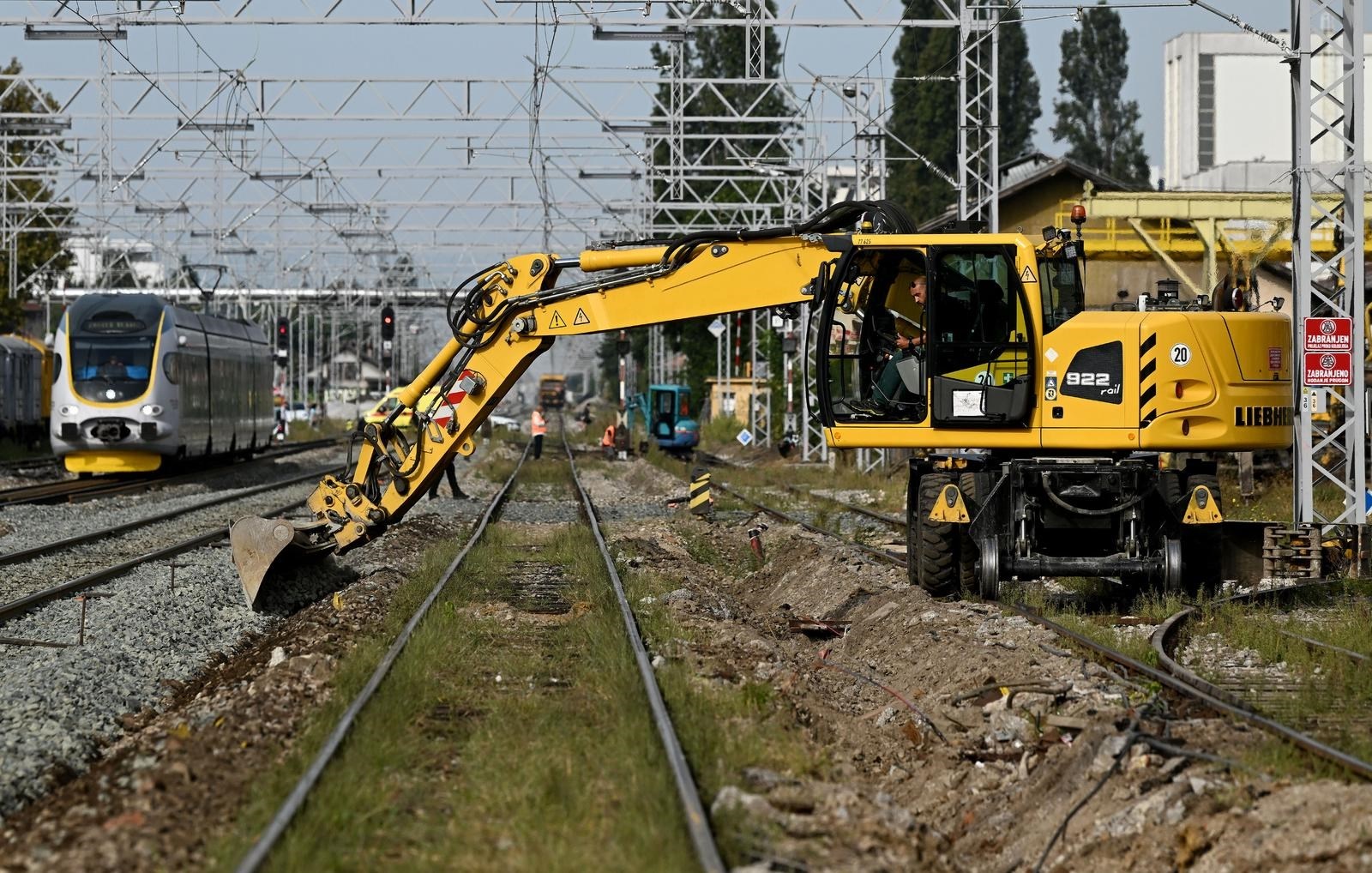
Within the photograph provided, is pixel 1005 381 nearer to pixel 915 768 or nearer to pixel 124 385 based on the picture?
A: pixel 915 768

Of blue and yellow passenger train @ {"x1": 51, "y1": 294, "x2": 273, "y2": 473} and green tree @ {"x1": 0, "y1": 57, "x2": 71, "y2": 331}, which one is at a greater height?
green tree @ {"x1": 0, "y1": 57, "x2": 71, "y2": 331}

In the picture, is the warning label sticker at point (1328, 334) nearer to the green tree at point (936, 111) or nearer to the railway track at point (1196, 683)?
the railway track at point (1196, 683)

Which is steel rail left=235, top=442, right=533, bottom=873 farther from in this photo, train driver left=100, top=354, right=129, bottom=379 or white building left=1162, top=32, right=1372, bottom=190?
white building left=1162, top=32, right=1372, bottom=190

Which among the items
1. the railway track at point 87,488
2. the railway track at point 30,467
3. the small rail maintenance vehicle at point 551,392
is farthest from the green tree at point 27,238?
the small rail maintenance vehicle at point 551,392

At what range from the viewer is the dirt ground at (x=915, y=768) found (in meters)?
6.99

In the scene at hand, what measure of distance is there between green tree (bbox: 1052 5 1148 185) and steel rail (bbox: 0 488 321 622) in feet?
275

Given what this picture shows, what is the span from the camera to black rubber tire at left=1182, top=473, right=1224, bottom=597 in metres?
14.6

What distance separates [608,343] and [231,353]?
9358 cm

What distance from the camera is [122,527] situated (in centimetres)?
2258

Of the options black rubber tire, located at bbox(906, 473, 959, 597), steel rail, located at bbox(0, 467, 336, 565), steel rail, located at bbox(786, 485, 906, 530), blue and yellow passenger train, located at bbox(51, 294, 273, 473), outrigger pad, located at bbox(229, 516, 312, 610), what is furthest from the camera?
blue and yellow passenger train, located at bbox(51, 294, 273, 473)

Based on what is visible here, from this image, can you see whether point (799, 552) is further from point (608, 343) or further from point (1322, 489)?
point (608, 343)

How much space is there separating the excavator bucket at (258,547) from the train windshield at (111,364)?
57.9ft

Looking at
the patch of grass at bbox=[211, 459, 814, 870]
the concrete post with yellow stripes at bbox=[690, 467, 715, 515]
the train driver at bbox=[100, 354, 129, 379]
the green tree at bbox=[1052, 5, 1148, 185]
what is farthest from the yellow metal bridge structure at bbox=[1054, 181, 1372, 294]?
the green tree at bbox=[1052, 5, 1148, 185]

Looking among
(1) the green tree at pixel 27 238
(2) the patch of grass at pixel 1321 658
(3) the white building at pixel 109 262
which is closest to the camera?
(2) the patch of grass at pixel 1321 658
